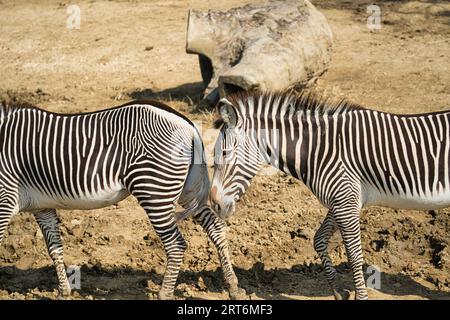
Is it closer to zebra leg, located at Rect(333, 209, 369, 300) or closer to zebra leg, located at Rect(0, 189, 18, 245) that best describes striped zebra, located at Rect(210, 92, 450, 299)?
zebra leg, located at Rect(333, 209, 369, 300)

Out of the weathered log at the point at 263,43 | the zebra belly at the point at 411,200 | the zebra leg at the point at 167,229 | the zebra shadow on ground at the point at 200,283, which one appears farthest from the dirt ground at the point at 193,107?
the zebra belly at the point at 411,200

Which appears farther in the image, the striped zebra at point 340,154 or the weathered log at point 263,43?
the weathered log at point 263,43

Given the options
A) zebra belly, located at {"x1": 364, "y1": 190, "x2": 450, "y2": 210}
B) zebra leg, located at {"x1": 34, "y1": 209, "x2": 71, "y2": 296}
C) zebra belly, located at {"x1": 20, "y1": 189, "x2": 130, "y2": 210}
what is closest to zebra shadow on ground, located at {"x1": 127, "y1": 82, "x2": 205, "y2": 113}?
zebra leg, located at {"x1": 34, "y1": 209, "x2": 71, "y2": 296}

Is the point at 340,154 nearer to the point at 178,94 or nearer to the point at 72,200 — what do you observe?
the point at 72,200

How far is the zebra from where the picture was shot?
6500 millimetres

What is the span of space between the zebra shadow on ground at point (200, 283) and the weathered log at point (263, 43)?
3.67m

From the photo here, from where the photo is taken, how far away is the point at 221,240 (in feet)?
22.6

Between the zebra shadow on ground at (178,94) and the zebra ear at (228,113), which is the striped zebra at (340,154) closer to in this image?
the zebra ear at (228,113)

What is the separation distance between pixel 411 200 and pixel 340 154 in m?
0.75

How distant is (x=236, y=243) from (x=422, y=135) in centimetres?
238

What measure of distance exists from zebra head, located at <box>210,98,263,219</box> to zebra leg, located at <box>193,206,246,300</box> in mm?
472

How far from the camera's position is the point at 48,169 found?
668 centimetres

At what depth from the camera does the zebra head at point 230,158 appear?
248 inches
